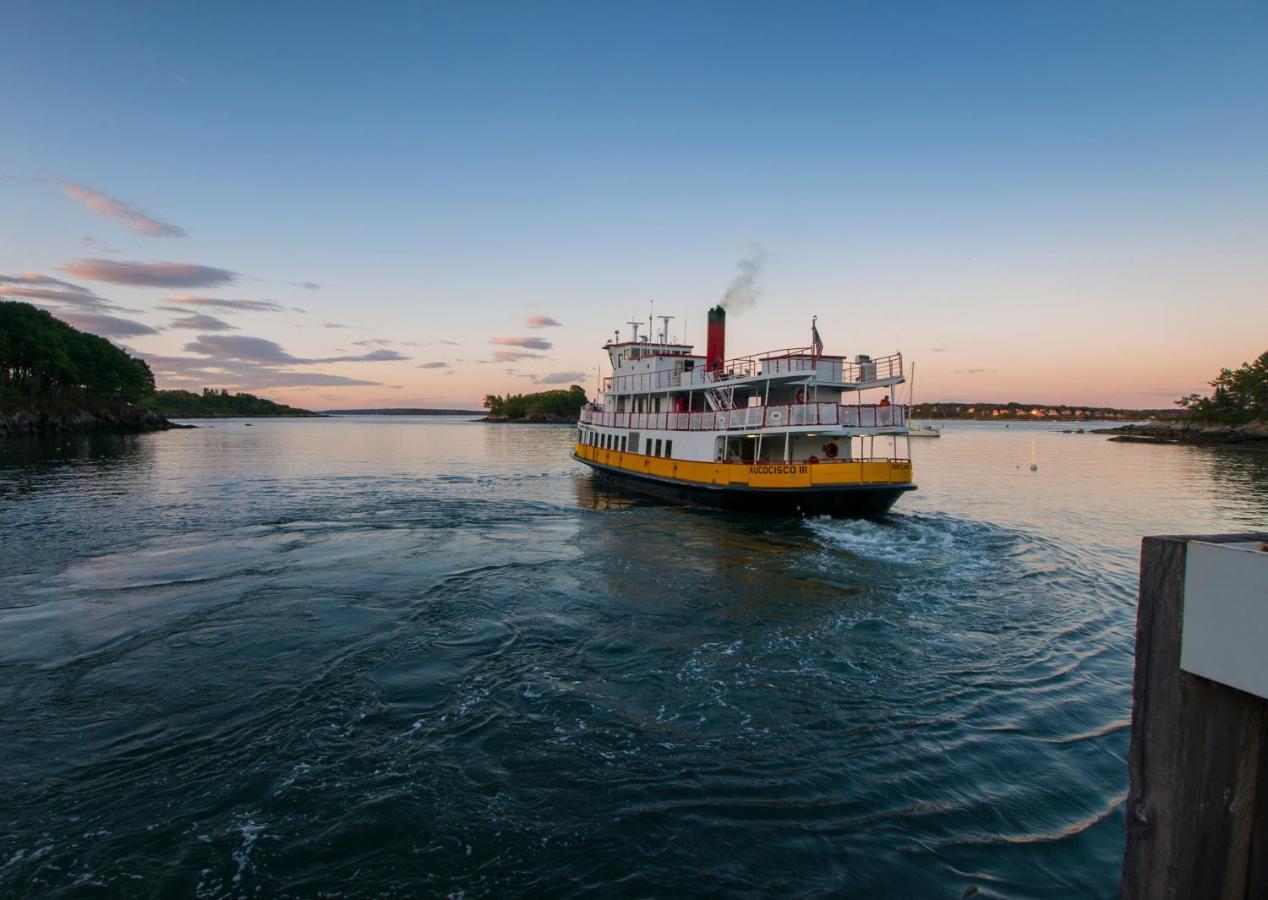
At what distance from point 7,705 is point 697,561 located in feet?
50.7

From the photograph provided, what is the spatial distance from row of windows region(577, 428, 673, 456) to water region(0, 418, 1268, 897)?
13.2 meters

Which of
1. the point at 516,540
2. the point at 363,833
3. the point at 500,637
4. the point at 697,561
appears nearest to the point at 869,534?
the point at 697,561

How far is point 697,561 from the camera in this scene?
20.0 meters

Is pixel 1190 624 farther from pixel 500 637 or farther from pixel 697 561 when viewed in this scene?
pixel 697 561

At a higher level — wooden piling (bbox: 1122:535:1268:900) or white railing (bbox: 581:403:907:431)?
white railing (bbox: 581:403:907:431)

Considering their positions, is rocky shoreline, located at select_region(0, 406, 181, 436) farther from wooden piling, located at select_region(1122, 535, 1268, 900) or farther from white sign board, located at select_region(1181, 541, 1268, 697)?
white sign board, located at select_region(1181, 541, 1268, 697)

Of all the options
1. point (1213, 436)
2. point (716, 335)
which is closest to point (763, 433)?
point (716, 335)

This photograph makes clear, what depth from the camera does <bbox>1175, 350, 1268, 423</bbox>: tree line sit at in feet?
322

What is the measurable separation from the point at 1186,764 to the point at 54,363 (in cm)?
11812

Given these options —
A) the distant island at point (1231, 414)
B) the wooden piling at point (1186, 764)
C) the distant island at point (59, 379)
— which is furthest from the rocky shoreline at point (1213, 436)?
the distant island at point (59, 379)

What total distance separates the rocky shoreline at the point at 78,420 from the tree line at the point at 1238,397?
17383cm

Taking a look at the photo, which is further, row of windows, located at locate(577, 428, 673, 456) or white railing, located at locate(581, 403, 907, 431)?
row of windows, located at locate(577, 428, 673, 456)

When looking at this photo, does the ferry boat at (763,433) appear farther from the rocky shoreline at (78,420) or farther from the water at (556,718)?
the rocky shoreline at (78,420)

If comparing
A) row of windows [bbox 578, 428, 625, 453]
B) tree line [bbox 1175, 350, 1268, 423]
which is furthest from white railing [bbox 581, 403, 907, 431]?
tree line [bbox 1175, 350, 1268, 423]
